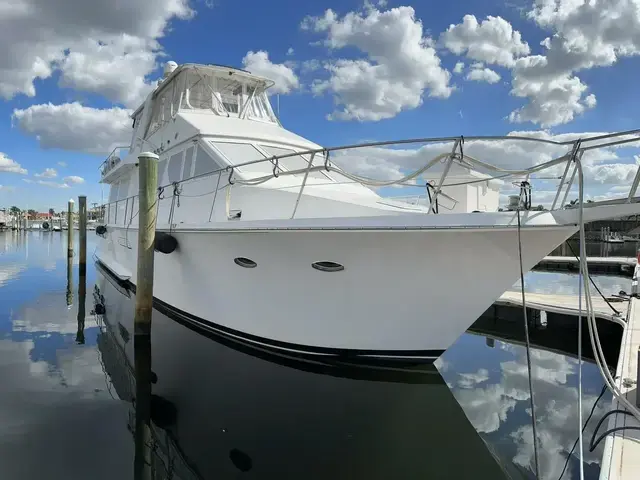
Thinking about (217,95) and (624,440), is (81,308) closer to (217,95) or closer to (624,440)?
(217,95)

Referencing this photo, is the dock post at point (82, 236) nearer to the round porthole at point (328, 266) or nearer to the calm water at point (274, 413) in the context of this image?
the calm water at point (274, 413)

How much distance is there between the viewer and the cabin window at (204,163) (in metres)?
7.79

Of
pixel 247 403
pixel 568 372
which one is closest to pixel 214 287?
pixel 247 403

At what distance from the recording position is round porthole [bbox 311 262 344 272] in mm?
5629

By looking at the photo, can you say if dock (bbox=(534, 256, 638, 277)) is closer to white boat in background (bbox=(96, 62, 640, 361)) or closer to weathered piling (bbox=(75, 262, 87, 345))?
white boat in background (bbox=(96, 62, 640, 361))

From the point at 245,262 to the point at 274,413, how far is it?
2.17 metres

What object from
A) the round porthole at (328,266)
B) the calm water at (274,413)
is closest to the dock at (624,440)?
the calm water at (274,413)

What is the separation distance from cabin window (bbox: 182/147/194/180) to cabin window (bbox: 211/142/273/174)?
2.25 ft

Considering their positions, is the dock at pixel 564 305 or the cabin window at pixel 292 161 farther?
the dock at pixel 564 305

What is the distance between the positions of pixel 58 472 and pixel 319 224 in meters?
3.51

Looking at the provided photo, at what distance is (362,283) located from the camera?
5605mm

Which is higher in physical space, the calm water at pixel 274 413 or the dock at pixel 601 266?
the dock at pixel 601 266

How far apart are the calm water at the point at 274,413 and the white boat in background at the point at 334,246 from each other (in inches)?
24.4

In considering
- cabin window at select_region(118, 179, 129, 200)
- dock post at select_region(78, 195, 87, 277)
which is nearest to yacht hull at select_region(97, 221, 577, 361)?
cabin window at select_region(118, 179, 129, 200)
